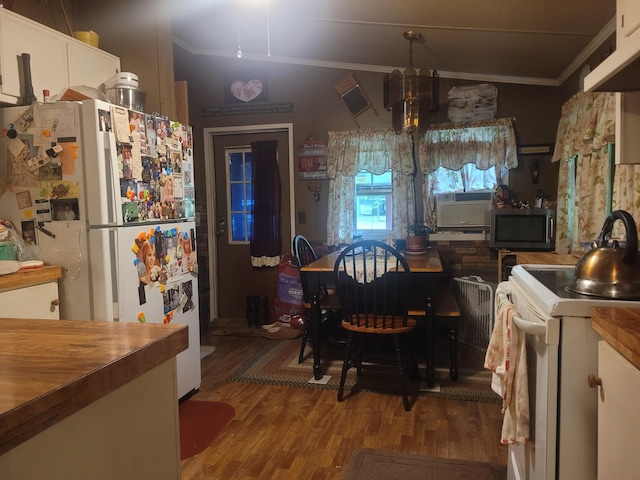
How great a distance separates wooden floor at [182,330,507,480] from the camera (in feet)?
6.72

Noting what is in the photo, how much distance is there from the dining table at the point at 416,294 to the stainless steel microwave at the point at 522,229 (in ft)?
2.63

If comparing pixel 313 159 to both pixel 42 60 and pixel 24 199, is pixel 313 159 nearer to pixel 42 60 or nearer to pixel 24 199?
pixel 42 60

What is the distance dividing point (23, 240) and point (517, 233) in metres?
3.42

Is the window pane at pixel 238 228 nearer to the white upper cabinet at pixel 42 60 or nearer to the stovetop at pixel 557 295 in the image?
the white upper cabinet at pixel 42 60

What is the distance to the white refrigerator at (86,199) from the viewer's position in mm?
2086

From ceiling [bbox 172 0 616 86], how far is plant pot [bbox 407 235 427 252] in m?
1.49

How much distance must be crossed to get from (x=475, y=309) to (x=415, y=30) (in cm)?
215

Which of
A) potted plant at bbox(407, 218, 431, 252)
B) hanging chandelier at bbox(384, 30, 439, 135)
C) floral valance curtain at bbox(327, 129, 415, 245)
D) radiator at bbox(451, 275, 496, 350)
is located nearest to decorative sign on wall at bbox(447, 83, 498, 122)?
hanging chandelier at bbox(384, 30, 439, 135)

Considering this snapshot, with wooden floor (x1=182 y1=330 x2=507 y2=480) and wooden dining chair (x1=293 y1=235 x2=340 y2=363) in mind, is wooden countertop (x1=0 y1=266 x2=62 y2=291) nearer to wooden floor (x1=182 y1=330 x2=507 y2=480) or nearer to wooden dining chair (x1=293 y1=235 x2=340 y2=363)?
wooden floor (x1=182 y1=330 x2=507 y2=480)

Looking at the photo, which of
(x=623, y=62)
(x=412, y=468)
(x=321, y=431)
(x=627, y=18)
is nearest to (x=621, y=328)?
(x=623, y=62)

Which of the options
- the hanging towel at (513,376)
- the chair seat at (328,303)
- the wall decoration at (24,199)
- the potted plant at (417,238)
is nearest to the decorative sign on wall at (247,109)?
the potted plant at (417,238)

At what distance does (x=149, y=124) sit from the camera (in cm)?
236

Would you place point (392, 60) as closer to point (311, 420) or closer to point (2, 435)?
point (311, 420)

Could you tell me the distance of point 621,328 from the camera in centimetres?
88
